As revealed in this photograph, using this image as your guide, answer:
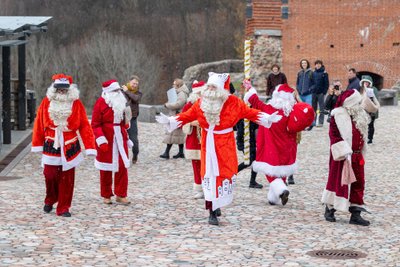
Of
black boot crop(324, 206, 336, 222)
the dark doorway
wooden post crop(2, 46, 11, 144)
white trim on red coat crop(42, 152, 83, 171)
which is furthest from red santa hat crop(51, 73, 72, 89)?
the dark doorway

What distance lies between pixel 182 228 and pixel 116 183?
1984 mm

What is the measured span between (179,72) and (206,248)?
192ft

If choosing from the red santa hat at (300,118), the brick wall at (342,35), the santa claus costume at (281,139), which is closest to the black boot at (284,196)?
the santa claus costume at (281,139)

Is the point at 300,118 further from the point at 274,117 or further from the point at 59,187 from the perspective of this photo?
the point at 59,187

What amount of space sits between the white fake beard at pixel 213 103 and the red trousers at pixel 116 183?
5.77 feet

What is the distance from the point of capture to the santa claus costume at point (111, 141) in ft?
40.0

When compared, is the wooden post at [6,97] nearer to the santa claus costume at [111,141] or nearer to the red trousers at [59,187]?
the santa claus costume at [111,141]

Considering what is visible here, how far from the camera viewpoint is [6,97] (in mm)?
20594

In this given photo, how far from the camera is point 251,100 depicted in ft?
40.4

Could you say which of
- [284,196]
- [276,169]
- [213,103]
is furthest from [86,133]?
[284,196]

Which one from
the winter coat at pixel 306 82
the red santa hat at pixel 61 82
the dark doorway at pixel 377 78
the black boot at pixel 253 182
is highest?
the red santa hat at pixel 61 82

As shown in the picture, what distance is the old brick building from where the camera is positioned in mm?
35562

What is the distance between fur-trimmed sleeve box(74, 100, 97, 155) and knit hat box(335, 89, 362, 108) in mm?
2914

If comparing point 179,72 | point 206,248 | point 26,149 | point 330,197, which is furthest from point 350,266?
point 179,72
